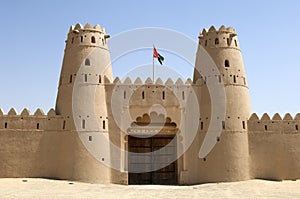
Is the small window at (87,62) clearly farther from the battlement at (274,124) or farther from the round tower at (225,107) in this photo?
the battlement at (274,124)

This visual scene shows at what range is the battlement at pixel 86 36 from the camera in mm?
25578

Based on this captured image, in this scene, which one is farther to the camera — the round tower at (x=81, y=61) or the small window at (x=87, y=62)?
the small window at (x=87, y=62)

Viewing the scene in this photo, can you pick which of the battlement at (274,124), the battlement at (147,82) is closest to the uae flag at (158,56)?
the battlement at (147,82)

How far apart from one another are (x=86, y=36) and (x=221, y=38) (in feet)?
33.2

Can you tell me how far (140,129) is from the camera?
84.2ft

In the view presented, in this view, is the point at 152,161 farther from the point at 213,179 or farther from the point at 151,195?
the point at 151,195

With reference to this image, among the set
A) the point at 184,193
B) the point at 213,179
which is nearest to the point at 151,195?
the point at 184,193

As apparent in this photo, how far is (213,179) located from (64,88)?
40.7ft

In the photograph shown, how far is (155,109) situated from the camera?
25688 millimetres

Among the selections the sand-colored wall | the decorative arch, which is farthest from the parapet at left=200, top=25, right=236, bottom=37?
the sand-colored wall

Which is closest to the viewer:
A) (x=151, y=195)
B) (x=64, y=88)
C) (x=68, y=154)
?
(x=151, y=195)

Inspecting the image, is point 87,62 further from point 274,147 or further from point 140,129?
point 274,147

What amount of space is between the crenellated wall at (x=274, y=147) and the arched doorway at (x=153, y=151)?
575 cm

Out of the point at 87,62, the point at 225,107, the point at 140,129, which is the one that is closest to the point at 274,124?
the point at 225,107
